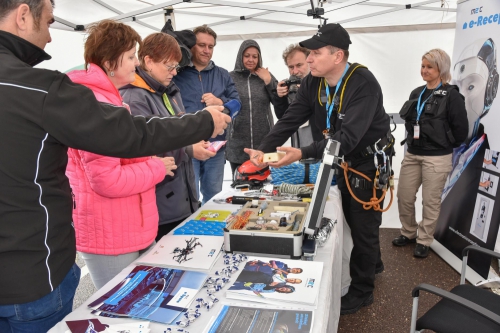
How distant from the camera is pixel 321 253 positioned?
1581 mm

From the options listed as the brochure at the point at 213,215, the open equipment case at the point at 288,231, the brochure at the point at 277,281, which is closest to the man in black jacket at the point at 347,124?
the brochure at the point at 213,215

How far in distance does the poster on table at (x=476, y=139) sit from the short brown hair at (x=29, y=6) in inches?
115

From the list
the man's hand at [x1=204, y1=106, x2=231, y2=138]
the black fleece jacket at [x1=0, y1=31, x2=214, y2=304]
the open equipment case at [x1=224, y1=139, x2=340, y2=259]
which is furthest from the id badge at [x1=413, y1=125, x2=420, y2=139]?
the black fleece jacket at [x1=0, y1=31, x2=214, y2=304]

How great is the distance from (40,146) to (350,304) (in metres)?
2.24

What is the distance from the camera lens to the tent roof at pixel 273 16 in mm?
4180

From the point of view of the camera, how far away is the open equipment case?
4.89ft

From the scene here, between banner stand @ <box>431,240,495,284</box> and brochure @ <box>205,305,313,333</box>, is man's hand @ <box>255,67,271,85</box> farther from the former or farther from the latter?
brochure @ <box>205,305,313,333</box>

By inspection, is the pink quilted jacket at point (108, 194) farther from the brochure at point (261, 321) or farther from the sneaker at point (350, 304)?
the sneaker at point (350, 304)

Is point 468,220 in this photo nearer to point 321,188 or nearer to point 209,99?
point 321,188

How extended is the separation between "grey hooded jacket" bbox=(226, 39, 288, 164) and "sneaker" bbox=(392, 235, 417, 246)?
167 centimetres

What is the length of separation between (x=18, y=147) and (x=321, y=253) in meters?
1.19

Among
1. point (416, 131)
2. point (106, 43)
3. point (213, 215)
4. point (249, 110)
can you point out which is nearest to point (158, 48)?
point (106, 43)

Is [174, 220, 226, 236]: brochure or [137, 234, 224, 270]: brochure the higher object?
[137, 234, 224, 270]: brochure

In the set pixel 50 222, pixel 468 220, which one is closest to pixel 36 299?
pixel 50 222
